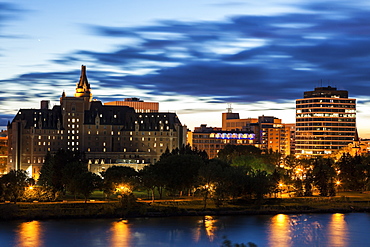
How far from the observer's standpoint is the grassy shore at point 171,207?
391 feet

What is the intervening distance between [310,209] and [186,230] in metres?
32.0

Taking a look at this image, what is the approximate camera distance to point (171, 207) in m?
125

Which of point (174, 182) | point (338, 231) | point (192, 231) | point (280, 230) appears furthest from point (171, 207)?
point (338, 231)

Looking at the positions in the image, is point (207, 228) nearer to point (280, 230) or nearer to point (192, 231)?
point (192, 231)

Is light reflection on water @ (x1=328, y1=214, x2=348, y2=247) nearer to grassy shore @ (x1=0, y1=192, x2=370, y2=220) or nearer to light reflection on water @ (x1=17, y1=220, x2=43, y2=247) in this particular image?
grassy shore @ (x1=0, y1=192, x2=370, y2=220)

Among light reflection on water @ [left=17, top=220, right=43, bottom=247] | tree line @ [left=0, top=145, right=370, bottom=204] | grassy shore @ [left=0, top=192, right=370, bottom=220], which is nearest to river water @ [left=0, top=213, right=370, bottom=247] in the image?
light reflection on water @ [left=17, top=220, right=43, bottom=247]

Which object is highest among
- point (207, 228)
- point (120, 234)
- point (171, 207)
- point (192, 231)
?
point (171, 207)

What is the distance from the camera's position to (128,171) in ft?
465

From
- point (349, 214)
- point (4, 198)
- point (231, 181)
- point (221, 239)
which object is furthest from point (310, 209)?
point (4, 198)

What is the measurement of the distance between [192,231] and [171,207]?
17.7 m

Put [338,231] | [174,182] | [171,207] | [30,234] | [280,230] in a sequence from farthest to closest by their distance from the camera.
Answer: [174,182] → [171,207] → [280,230] → [338,231] → [30,234]

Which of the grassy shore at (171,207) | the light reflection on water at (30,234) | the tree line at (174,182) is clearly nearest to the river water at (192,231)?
the light reflection on water at (30,234)

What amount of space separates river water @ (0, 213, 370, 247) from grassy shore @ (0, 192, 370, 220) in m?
3.03

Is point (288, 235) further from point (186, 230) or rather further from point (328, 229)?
point (186, 230)
